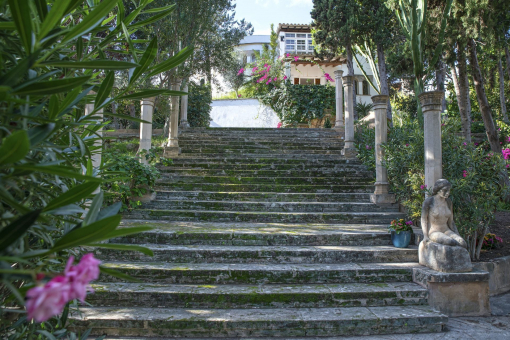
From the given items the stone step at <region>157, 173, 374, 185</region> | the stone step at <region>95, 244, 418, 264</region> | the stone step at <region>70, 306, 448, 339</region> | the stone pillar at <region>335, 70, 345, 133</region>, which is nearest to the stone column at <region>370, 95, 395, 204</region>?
the stone step at <region>157, 173, 374, 185</region>

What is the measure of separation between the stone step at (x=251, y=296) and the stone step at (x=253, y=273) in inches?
4.2

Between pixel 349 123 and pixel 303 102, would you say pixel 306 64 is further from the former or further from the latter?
pixel 349 123

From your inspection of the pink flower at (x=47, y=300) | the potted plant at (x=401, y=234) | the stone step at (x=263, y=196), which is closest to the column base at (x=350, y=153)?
the stone step at (x=263, y=196)

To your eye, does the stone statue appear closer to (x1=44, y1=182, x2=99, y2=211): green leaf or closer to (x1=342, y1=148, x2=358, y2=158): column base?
(x1=44, y1=182, x2=99, y2=211): green leaf

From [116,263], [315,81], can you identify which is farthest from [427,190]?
[315,81]

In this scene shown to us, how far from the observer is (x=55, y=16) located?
0.92 m

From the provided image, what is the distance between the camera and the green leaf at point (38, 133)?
0.95 m

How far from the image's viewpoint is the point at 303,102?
14086 millimetres

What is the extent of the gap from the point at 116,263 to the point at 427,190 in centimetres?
416

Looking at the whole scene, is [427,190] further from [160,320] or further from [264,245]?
[160,320]

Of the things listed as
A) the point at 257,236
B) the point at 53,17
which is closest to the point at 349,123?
the point at 257,236

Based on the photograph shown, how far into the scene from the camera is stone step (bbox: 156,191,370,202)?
6.33 metres

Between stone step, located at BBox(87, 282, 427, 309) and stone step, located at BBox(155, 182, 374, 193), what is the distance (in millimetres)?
3070

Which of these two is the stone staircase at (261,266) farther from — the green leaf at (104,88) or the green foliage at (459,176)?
the green leaf at (104,88)
